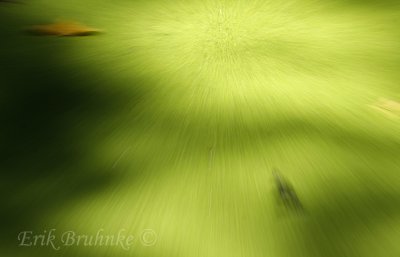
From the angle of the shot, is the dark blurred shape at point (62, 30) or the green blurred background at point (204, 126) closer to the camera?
the green blurred background at point (204, 126)

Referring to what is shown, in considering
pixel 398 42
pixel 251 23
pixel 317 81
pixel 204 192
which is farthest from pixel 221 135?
pixel 398 42

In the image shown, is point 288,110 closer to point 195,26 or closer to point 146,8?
point 195,26

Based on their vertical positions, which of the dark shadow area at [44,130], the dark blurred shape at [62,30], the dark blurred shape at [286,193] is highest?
the dark blurred shape at [62,30]

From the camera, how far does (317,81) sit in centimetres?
91

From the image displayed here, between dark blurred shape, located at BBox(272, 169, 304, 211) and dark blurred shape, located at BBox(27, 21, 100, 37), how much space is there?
0.55 metres

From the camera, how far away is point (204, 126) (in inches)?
32.3

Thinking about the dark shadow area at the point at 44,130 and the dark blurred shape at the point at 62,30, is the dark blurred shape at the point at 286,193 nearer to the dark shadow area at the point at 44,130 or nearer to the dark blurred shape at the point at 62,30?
the dark shadow area at the point at 44,130

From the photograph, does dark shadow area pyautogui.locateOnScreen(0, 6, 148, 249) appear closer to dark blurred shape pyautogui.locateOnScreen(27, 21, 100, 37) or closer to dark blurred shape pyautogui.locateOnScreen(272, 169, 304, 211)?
dark blurred shape pyautogui.locateOnScreen(27, 21, 100, 37)

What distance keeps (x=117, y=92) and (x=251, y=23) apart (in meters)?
0.38

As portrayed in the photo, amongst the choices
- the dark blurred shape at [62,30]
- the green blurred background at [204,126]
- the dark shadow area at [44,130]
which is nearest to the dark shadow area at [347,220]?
the green blurred background at [204,126]

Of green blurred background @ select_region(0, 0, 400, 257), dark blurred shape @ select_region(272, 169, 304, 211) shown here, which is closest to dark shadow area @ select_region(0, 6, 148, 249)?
green blurred background @ select_region(0, 0, 400, 257)

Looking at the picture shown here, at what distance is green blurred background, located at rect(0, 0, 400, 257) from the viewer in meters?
0.66

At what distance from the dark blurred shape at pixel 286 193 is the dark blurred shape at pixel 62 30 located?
0.55 meters

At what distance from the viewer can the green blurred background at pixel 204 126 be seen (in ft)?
2.16
